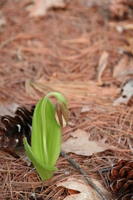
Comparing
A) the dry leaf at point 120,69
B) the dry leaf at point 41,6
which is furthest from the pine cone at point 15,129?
the dry leaf at point 41,6

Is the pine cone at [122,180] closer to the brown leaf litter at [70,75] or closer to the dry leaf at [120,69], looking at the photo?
the brown leaf litter at [70,75]

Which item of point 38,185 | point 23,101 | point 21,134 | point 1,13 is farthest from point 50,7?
point 38,185

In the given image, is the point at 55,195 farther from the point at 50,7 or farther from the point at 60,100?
the point at 50,7

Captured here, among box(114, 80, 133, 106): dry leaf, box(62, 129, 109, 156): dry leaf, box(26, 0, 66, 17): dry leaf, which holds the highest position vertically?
box(26, 0, 66, 17): dry leaf

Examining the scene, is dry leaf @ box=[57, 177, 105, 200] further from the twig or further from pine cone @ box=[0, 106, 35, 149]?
pine cone @ box=[0, 106, 35, 149]

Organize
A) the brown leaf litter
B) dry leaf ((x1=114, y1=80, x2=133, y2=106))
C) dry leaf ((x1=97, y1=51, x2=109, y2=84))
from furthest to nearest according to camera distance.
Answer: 1. dry leaf ((x1=97, y1=51, x2=109, y2=84))
2. dry leaf ((x1=114, y1=80, x2=133, y2=106))
3. the brown leaf litter

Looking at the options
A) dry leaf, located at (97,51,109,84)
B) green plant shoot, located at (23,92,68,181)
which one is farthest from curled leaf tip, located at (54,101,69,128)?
dry leaf, located at (97,51,109,84)

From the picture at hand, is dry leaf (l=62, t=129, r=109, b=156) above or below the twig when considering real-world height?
above
